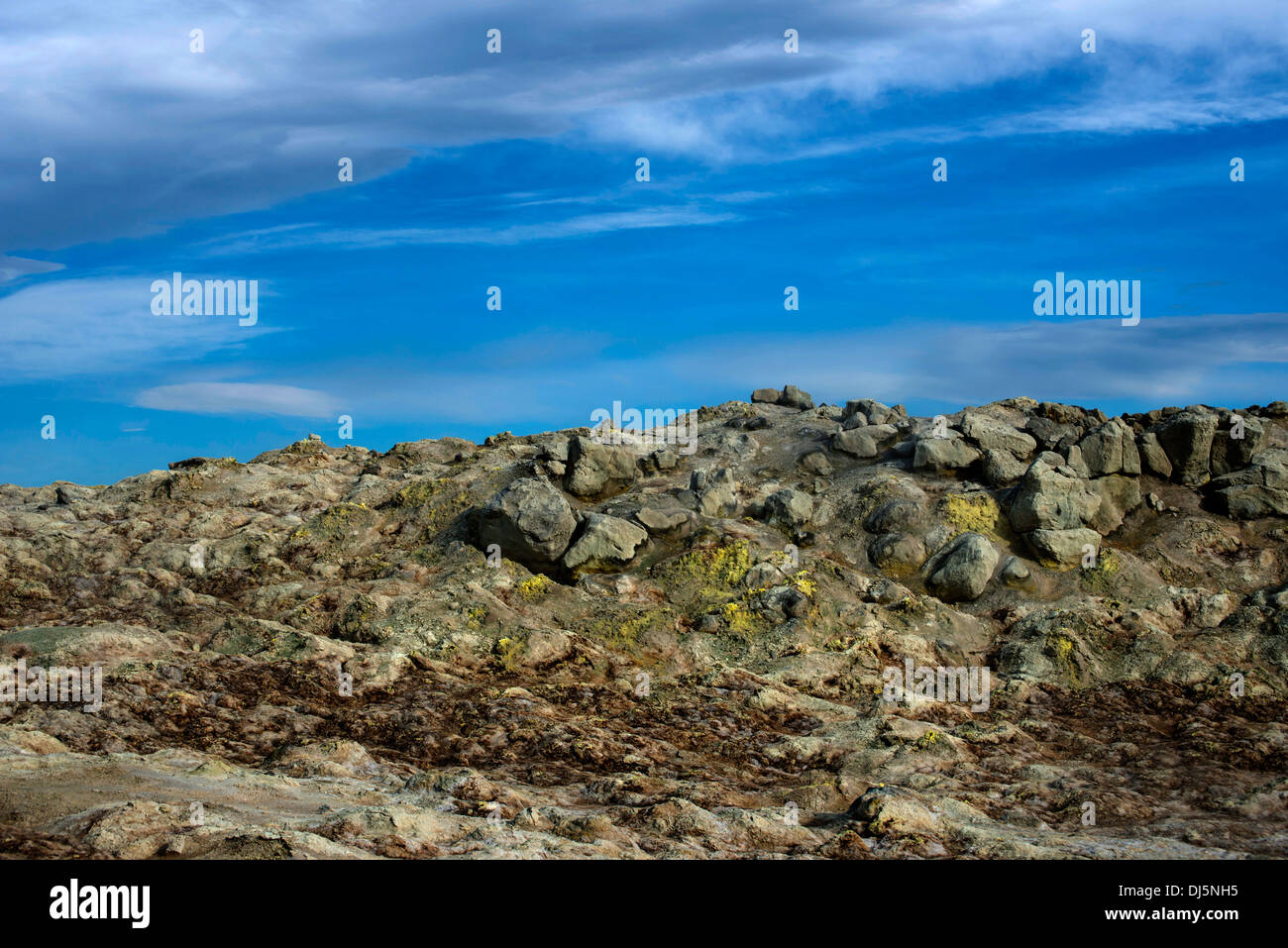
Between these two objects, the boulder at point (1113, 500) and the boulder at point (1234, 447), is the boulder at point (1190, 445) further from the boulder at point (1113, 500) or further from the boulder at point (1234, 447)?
the boulder at point (1113, 500)

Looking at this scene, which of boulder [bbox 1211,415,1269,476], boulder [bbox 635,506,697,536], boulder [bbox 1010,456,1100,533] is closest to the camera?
boulder [bbox 635,506,697,536]

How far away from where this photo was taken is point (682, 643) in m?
13.7

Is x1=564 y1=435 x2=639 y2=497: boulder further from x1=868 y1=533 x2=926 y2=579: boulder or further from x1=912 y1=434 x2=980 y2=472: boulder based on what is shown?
x1=912 y1=434 x2=980 y2=472: boulder

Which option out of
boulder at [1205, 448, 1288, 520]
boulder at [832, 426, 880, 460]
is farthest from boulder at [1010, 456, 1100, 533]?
boulder at [832, 426, 880, 460]

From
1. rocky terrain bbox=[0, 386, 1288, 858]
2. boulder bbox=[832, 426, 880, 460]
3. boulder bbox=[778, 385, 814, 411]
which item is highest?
boulder bbox=[778, 385, 814, 411]

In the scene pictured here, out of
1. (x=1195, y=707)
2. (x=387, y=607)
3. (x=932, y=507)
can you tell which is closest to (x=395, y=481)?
(x=387, y=607)

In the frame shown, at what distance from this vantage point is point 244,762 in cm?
970

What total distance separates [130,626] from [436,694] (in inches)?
155

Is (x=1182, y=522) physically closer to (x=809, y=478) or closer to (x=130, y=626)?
(x=809, y=478)

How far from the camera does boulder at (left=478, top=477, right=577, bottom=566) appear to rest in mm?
15125

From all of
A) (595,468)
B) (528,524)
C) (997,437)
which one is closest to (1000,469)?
(997,437)

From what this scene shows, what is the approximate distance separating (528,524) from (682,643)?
9.87 feet

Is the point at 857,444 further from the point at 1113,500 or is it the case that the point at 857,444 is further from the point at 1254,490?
the point at 1254,490

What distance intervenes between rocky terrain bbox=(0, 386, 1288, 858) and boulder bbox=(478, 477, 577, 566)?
5cm
